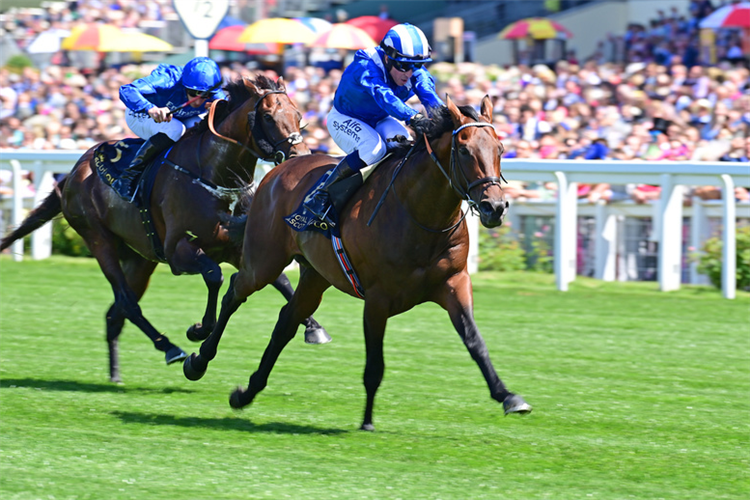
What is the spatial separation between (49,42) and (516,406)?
67.2ft

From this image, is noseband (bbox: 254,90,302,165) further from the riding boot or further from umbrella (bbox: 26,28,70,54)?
umbrella (bbox: 26,28,70,54)

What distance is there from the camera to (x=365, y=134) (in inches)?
Result: 219

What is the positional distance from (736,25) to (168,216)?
999 cm

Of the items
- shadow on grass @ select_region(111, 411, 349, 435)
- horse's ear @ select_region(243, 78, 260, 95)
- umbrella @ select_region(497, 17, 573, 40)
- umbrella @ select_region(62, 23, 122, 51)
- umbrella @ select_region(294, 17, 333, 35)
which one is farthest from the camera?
umbrella @ select_region(62, 23, 122, 51)

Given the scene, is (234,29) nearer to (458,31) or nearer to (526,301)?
(458,31)

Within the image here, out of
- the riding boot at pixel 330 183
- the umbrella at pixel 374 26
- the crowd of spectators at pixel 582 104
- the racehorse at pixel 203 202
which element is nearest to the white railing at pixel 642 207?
the crowd of spectators at pixel 582 104

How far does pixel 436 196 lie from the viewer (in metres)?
4.96

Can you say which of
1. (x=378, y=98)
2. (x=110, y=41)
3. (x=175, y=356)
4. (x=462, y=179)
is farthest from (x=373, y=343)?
(x=110, y=41)

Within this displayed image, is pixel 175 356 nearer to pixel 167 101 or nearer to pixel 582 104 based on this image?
pixel 167 101

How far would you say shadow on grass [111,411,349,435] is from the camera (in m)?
5.24

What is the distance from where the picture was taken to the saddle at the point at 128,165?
22.5 ft

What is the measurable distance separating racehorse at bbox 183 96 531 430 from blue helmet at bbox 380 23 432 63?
0.44 metres

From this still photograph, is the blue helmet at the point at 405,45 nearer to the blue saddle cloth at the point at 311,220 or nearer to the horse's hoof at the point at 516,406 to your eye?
the blue saddle cloth at the point at 311,220

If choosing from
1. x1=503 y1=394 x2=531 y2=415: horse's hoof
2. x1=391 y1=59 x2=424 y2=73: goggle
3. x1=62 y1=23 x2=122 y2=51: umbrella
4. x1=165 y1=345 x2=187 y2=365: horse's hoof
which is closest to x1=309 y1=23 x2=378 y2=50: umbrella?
x1=62 y1=23 x2=122 y2=51: umbrella
